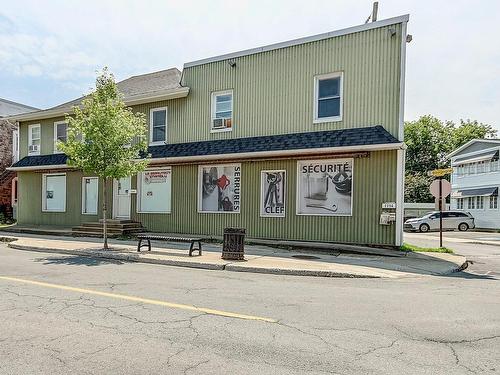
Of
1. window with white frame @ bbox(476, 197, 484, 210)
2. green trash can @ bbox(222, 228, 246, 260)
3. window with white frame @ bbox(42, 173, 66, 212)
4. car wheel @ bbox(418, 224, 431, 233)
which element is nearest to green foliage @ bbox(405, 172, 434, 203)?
window with white frame @ bbox(476, 197, 484, 210)

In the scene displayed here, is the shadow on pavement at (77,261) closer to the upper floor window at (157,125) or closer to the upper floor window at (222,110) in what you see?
the upper floor window at (222,110)

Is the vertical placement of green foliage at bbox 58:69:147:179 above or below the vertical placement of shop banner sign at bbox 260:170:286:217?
above

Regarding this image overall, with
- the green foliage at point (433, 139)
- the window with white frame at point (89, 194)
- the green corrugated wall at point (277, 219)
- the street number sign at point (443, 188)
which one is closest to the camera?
the green corrugated wall at point (277, 219)

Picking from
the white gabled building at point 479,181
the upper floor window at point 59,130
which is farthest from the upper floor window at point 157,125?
the white gabled building at point 479,181

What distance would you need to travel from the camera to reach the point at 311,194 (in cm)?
1527

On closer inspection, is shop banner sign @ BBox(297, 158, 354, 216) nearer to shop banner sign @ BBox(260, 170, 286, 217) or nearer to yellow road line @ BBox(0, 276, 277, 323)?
shop banner sign @ BBox(260, 170, 286, 217)

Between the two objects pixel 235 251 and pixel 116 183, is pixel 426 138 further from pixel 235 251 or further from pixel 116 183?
pixel 235 251

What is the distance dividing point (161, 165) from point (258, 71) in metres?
5.82

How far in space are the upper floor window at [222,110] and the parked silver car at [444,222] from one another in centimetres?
2016

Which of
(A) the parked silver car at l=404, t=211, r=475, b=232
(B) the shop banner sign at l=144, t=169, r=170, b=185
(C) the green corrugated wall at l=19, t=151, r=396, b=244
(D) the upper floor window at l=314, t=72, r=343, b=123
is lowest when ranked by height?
(A) the parked silver car at l=404, t=211, r=475, b=232

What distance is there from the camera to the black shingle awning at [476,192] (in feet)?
111

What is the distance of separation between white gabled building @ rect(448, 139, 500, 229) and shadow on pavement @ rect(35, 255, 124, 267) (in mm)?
32213

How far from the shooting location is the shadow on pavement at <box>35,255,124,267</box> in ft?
36.2

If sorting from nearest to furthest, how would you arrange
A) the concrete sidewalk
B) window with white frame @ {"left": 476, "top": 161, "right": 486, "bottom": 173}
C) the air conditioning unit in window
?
the concrete sidewalk, the air conditioning unit in window, window with white frame @ {"left": 476, "top": 161, "right": 486, "bottom": 173}
